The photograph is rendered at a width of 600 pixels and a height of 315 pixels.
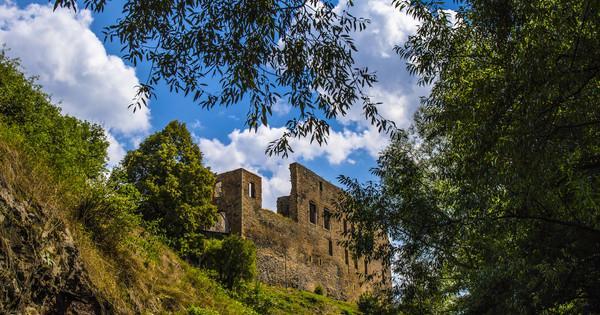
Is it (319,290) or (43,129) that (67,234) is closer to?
(43,129)

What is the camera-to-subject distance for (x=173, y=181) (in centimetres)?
2256

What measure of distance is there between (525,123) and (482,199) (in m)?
2.42

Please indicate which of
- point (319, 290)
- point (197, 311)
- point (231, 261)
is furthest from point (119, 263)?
point (319, 290)

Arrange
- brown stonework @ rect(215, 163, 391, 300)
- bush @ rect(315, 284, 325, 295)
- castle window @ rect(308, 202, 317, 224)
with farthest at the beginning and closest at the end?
castle window @ rect(308, 202, 317, 224), bush @ rect(315, 284, 325, 295), brown stonework @ rect(215, 163, 391, 300)

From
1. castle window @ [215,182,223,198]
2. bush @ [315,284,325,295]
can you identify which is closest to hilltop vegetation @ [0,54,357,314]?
castle window @ [215,182,223,198]

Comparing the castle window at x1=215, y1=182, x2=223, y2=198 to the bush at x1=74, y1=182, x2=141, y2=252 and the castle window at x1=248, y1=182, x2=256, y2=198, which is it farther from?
the bush at x1=74, y1=182, x2=141, y2=252

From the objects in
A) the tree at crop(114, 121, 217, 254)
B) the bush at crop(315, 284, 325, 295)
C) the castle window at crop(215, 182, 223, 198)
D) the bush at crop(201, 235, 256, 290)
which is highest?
the castle window at crop(215, 182, 223, 198)

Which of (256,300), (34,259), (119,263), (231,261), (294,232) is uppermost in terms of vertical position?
(294,232)

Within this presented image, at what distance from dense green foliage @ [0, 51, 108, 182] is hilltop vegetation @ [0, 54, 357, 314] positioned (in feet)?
0.06

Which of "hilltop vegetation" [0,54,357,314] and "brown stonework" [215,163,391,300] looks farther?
"brown stonework" [215,163,391,300]

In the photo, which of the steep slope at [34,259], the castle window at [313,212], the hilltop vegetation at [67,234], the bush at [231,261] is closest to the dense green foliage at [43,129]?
the hilltop vegetation at [67,234]

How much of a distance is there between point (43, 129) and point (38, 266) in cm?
469

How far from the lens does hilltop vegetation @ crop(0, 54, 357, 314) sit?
A: 661 cm

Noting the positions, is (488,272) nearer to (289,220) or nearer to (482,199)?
(482,199)
